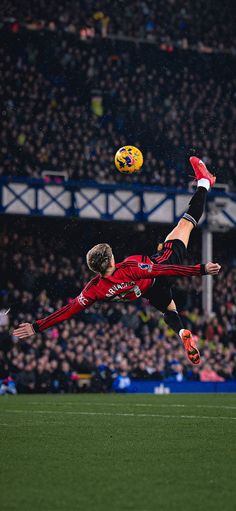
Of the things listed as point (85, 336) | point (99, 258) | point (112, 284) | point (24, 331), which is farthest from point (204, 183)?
point (85, 336)

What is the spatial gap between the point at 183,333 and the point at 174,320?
1.54ft

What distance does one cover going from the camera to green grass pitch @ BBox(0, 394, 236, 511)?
19.9 feet

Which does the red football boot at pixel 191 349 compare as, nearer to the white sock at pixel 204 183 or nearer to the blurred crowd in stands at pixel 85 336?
the white sock at pixel 204 183

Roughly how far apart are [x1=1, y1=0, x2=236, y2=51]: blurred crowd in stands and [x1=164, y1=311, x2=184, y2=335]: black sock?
67.4 ft

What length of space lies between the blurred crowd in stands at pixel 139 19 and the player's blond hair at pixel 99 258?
21912mm

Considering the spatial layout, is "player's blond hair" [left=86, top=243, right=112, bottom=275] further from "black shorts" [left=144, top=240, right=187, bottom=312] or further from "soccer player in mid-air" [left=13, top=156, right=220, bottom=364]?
"black shorts" [left=144, top=240, right=187, bottom=312]

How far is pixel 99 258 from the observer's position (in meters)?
9.91

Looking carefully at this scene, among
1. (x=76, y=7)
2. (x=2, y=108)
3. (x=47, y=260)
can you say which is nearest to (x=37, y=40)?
(x=76, y=7)

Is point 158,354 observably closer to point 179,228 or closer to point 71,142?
point 71,142

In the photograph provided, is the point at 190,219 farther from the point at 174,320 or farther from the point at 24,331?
the point at 24,331

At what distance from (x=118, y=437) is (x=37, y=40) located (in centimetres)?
2317

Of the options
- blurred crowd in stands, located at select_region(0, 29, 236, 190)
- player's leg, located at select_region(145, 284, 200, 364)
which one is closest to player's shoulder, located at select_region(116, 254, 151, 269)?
player's leg, located at select_region(145, 284, 200, 364)

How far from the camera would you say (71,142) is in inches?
1063

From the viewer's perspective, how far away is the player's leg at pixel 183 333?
11.1 metres
